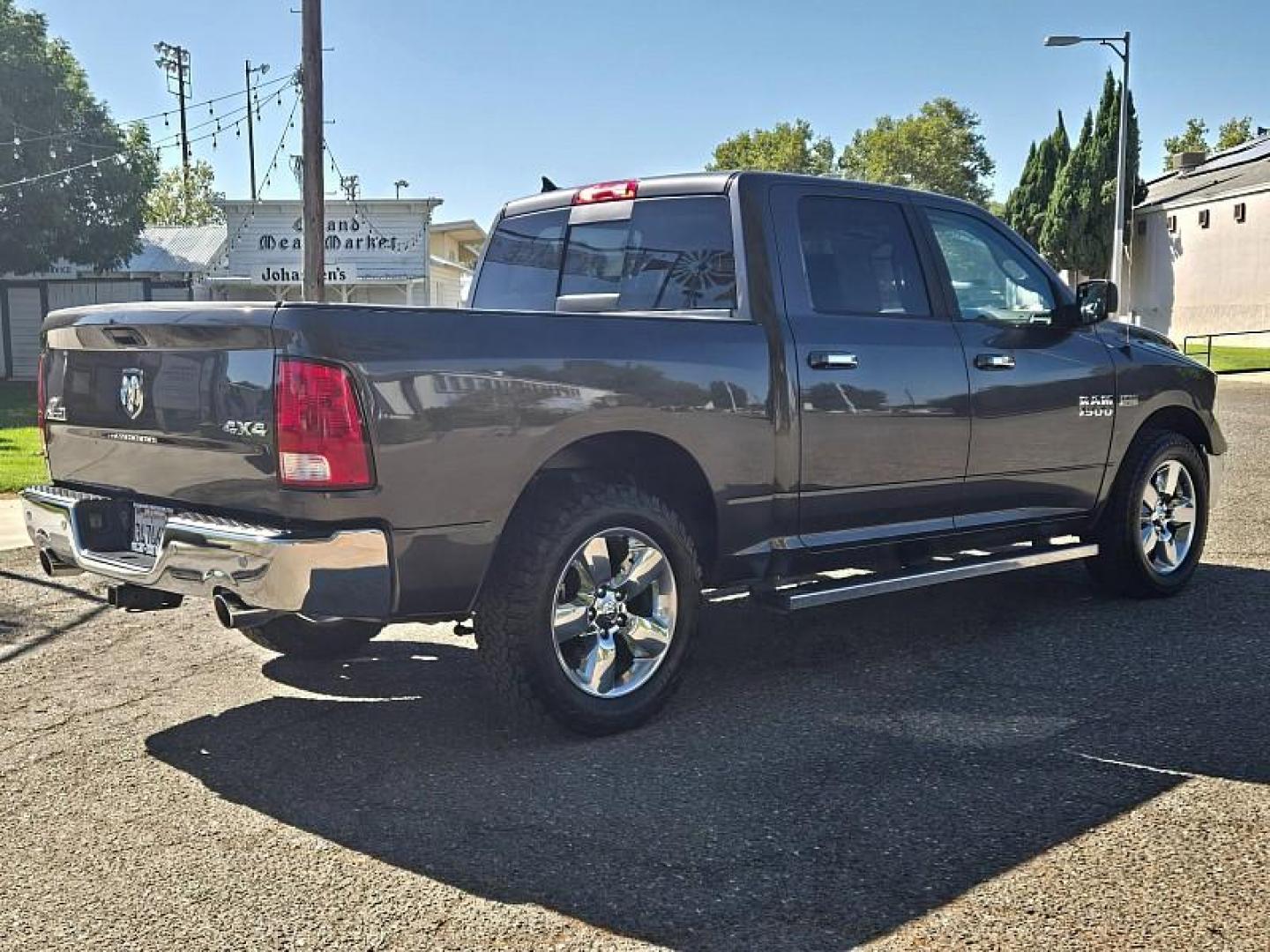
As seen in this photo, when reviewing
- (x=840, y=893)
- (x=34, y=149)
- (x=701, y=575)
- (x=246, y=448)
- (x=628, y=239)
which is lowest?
(x=840, y=893)

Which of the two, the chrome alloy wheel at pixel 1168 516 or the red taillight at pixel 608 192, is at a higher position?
the red taillight at pixel 608 192

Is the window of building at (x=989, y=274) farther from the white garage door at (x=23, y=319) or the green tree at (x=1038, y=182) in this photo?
the green tree at (x=1038, y=182)

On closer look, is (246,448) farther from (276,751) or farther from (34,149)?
(34,149)

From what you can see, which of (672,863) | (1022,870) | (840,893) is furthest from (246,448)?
(1022,870)

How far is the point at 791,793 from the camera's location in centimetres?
395

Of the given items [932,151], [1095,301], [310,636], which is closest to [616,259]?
[310,636]

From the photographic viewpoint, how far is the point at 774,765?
4207 mm

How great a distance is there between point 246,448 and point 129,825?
1142mm

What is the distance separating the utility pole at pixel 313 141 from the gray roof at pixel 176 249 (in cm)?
1959

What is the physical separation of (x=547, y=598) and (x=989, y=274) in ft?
9.42

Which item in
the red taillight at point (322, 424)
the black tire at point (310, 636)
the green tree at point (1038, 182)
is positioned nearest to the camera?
the red taillight at point (322, 424)

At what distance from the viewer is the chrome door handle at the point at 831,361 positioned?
16.4 feet

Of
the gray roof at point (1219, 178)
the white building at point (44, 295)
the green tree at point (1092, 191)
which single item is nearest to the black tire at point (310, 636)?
the white building at point (44, 295)

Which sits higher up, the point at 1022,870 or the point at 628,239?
the point at 628,239
